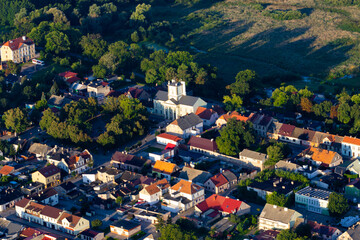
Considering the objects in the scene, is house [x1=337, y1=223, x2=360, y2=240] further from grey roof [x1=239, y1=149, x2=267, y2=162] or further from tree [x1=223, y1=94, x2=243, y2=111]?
tree [x1=223, y1=94, x2=243, y2=111]

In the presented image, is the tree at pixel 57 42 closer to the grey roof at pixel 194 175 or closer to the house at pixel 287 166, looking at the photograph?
the grey roof at pixel 194 175

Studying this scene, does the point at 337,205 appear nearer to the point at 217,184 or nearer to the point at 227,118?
the point at 217,184

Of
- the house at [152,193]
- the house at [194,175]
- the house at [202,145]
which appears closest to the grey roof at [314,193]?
the house at [194,175]

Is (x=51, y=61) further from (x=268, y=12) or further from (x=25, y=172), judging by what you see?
(x=268, y=12)

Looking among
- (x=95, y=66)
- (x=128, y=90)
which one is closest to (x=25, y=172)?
(x=128, y=90)

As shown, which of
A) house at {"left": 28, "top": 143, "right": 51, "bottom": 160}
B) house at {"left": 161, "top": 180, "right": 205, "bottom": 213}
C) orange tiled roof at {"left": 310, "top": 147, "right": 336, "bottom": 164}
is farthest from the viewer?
house at {"left": 28, "top": 143, "right": 51, "bottom": 160}

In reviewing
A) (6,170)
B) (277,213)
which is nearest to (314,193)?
(277,213)

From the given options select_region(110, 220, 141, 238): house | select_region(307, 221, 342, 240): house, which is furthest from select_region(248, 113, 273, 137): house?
select_region(110, 220, 141, 238): house
